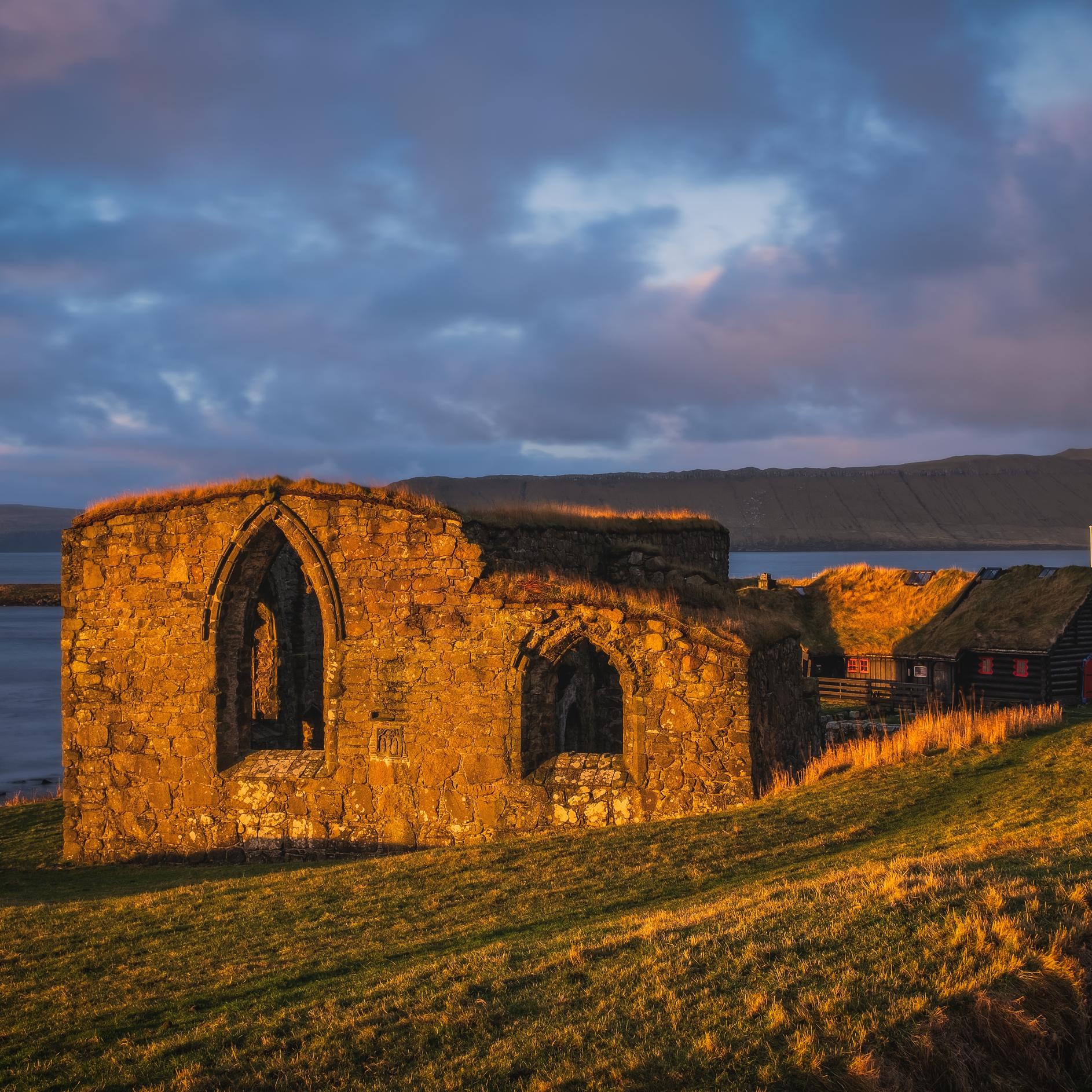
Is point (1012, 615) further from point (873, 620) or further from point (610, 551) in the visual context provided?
point (610, 551)

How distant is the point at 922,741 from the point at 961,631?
14.4 metres

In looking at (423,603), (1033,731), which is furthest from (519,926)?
(1033,731)

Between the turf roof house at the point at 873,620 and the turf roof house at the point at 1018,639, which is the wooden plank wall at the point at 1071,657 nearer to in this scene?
the turf roof house at the point at 1018,639

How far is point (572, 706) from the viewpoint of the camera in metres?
16.0

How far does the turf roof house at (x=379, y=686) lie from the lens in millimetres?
11836

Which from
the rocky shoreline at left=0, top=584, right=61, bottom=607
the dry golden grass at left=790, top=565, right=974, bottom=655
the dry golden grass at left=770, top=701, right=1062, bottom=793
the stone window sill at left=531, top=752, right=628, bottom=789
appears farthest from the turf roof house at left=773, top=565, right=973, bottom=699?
the rocky shoreline at left=0, top=584, right=61, bottom=607

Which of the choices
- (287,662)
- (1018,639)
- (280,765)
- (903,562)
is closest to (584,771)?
(280,765)

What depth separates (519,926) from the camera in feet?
25.1

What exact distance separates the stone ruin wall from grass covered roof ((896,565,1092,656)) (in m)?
11.5

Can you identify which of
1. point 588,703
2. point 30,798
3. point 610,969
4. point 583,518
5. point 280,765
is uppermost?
point 583,518

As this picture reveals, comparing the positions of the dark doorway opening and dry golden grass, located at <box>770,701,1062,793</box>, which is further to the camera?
the dark doorway opening

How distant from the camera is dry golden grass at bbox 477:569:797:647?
11.9m

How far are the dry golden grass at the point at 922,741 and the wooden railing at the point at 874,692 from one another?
10.9 m

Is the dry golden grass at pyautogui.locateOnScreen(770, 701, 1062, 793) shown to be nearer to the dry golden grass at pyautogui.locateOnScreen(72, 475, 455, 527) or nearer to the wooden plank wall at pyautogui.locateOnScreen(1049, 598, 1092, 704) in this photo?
the dry golden grass at pyautogui.locateOnScreen(72, 475, 455, 527)
